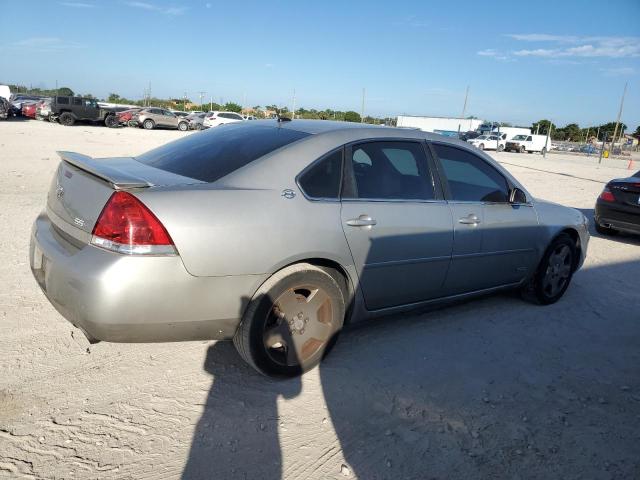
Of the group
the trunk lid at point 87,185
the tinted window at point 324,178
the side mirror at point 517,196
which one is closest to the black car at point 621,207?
the side mirror at point 517,196

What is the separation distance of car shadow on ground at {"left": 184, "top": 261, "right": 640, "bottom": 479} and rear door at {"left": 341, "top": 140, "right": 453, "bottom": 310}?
46cm

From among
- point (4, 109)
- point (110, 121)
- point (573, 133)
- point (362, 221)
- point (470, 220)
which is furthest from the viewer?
point (573, 133)

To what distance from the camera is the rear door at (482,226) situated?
3.83 m

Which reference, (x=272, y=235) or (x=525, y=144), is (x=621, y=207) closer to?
(x=272, y=235)

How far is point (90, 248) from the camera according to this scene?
2535 millimetres

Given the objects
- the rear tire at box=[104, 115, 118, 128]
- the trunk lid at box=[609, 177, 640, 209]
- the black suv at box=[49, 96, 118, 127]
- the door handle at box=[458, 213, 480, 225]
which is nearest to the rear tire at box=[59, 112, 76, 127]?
the black suv at box=[49, 96, 118, 127]

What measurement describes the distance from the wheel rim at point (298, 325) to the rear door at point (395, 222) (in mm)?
349

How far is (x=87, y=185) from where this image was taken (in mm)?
2768

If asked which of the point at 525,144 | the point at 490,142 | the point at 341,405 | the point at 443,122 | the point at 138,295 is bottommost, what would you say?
the point at 341,405

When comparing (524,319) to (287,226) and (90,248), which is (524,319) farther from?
(90,248)

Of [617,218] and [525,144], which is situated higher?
[525,144]

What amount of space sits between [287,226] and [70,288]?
1.18 meters

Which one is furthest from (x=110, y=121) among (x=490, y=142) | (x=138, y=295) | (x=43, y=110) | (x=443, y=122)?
(x=443, y=122)

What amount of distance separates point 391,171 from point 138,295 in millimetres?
1940
